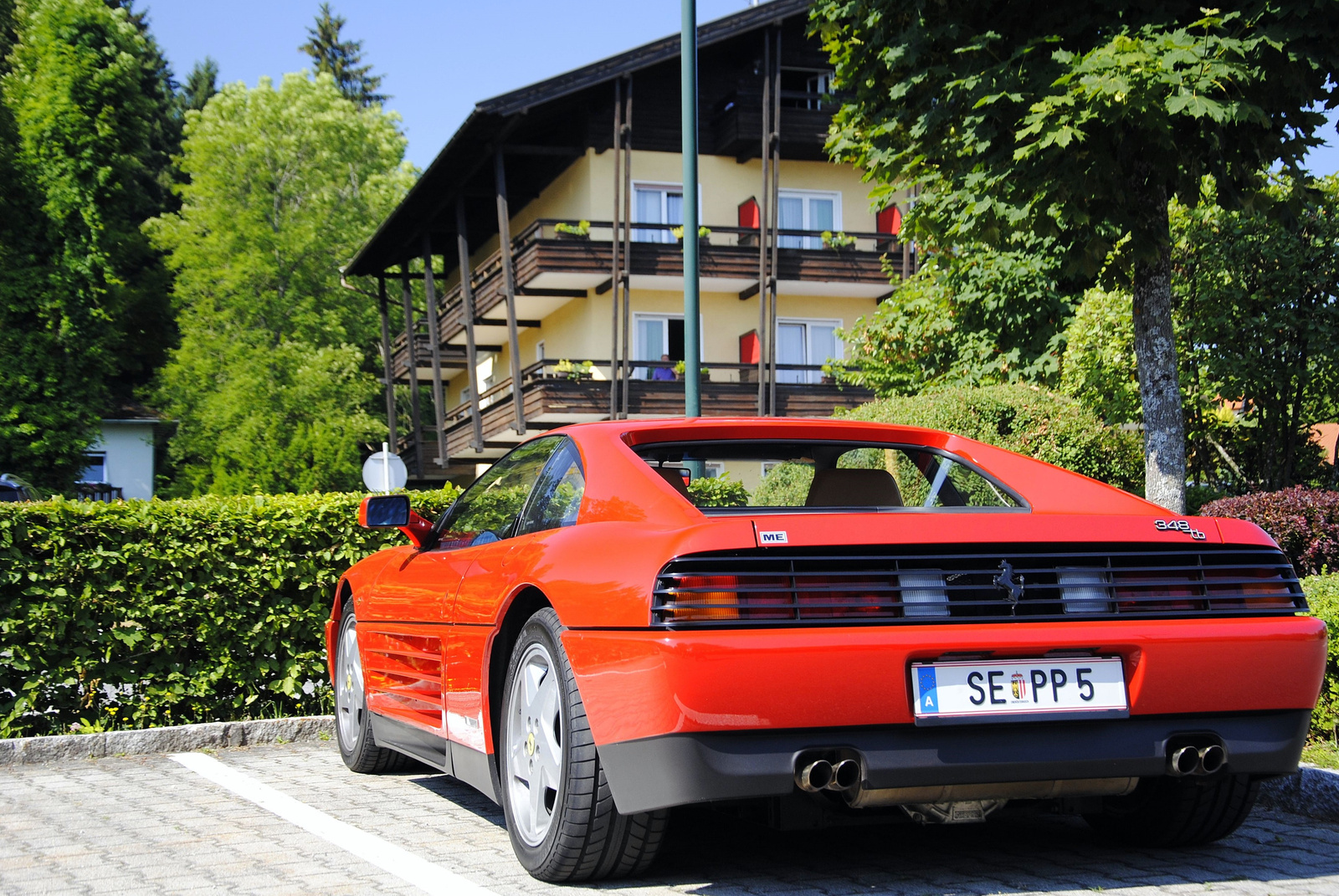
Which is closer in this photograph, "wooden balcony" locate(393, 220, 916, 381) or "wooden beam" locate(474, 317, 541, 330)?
"wooden balcony" locate(393, 220, 916, 381)

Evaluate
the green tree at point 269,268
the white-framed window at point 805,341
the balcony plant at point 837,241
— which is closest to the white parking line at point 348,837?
the balcony plant at point 837,241

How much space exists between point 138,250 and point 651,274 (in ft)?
77.8

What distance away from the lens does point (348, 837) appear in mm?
4969

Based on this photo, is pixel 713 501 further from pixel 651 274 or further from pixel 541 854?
pixel 651 274

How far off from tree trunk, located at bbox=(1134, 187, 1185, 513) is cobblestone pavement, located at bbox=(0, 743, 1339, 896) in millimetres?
4704

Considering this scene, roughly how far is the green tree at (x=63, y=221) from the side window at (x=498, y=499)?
30.8m

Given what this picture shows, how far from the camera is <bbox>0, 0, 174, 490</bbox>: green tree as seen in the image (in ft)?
108

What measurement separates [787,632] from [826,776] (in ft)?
1.27

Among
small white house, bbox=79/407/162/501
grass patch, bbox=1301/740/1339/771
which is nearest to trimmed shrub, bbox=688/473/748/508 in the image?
grass patch, bbox=1301/740/1339/771

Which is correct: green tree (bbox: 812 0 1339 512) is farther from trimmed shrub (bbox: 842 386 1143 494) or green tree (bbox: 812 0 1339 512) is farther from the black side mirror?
the black side mirror

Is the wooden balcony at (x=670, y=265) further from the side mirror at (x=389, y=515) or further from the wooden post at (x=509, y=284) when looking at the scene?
the side mirror at (x=389, y=515)

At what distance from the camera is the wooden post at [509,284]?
101ft

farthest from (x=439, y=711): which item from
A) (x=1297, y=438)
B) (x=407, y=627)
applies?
(x=1297, y=438)

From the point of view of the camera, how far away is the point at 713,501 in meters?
10.1
